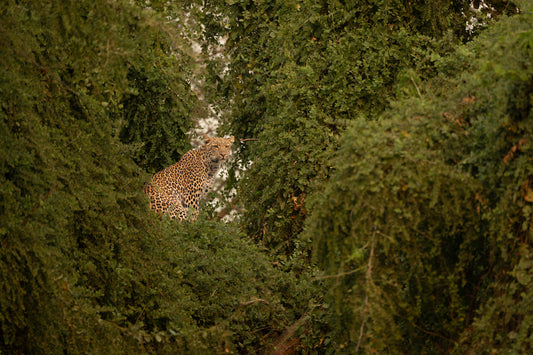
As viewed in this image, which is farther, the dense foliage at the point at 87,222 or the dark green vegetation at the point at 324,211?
the dense foliage at the point at 87,222

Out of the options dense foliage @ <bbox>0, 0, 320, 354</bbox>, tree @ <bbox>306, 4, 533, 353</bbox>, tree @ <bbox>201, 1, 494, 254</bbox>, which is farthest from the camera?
tree @ <bbox>201, 1, 494, 254</bbox>

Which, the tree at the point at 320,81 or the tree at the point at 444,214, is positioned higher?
the tree at the point at 320,81

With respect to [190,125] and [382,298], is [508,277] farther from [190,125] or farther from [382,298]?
[190,125]

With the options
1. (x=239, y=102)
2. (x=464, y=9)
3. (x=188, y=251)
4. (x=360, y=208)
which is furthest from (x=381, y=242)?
(x=239, y=102)

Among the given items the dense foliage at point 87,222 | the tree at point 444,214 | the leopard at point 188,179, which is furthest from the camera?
the leopard at point 188,179

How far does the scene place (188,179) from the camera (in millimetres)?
9602

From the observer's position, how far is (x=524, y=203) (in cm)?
442

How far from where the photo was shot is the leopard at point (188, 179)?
30.6 feet

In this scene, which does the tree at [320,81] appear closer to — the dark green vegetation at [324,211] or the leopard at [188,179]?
the leopard at [188,179]

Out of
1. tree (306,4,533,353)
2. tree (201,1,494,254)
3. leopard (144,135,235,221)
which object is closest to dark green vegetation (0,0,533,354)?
tree (306,4,533,353)

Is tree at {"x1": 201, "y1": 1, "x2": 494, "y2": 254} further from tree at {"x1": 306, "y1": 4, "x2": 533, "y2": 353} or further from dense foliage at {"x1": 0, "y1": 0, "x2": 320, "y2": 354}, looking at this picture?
tree at {"x1": 306, "y1": 4, "x2": 533, "y2": 353}

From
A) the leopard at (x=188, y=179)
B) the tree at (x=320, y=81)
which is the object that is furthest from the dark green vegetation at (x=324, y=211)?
the leopard at (x=188, y=179)

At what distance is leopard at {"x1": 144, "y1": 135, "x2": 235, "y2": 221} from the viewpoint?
30.6 ft

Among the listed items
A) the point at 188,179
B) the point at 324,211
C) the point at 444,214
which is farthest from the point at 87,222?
the point at 188,179
